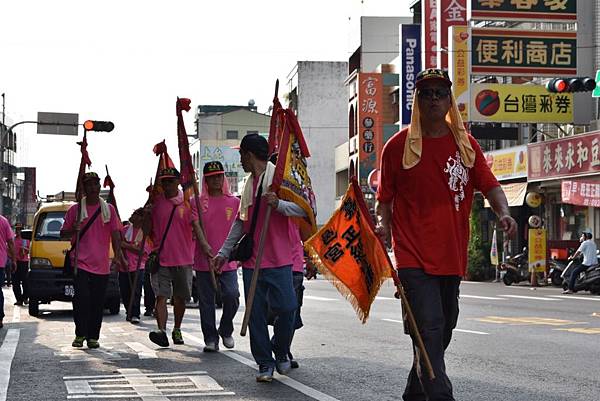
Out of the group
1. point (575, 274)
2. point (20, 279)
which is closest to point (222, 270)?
point (20, 279)

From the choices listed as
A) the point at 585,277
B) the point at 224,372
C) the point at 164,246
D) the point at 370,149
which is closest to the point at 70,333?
the point at 164,246

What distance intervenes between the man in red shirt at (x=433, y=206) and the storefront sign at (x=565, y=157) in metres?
27.3

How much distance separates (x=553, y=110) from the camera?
38562mm

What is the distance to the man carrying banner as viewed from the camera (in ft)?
31.9

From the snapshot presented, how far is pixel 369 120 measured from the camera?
6531 cm

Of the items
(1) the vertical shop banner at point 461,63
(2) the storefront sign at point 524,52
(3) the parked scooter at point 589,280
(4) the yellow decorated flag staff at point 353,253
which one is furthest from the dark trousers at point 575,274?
(4) the yellow decorated flag staff at point 353,253

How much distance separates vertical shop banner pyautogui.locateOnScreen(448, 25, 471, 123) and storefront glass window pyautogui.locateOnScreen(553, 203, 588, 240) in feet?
14.5

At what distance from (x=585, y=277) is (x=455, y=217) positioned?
22.8 metres

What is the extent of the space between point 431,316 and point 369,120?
58589mm

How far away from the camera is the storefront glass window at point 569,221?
38.5 metres

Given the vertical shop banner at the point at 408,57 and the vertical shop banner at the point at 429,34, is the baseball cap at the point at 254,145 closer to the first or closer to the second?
the vertical shop banner at the point at 429,34

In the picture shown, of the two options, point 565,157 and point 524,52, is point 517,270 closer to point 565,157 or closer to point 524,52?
point 565,157

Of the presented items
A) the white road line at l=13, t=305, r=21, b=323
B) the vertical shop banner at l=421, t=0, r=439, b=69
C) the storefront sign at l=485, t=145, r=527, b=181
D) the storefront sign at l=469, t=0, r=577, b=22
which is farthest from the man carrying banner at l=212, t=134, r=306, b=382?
the vertical shop banner at l=421, t=0, r=439, b=69

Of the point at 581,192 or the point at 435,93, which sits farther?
the point at 581,192
